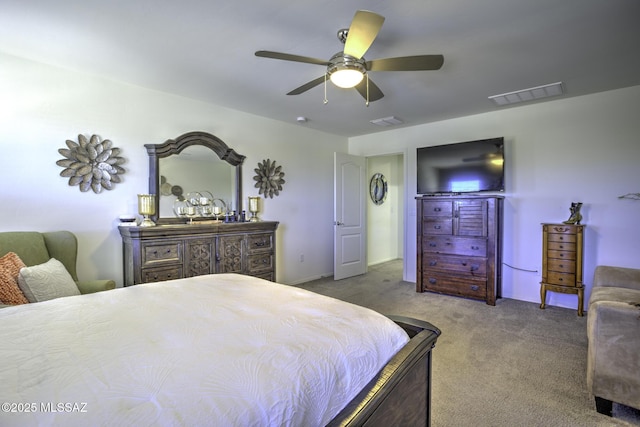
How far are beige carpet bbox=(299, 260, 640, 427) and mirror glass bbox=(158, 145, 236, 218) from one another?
6.95ft

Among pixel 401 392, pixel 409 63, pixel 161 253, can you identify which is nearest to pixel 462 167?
pixel 409 63

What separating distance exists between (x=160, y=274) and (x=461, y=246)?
3.58 m

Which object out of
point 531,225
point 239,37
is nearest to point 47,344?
point 239,37

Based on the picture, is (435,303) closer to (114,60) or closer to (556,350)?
(556,350)

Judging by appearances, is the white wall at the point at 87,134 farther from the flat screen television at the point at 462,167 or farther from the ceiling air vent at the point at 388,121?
the flat screen television at the point at 462,167

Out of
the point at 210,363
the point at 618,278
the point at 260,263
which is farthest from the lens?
the point at 260,263

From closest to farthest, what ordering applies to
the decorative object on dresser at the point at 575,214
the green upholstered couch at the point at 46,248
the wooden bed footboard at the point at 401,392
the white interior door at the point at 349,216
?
1. the wooden bed footboard at the point at 401,392
2. the green upholstered couch at the point at 46,248
3. the decorative object on dresser at the point at 575,214
4. the white interior door at the point at 349,216

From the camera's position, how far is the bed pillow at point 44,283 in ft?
5.91

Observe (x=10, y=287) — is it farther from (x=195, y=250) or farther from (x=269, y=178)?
(x=269, y=178)

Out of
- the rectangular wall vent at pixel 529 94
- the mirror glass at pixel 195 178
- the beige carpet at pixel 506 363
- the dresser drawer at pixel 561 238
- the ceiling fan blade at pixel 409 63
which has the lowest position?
the beige carpet at pixel 506 363

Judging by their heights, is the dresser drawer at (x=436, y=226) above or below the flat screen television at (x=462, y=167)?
below

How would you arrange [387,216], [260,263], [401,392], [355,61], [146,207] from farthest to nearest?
[387,216], [260,263], [146,207], [355,61], [401,392]

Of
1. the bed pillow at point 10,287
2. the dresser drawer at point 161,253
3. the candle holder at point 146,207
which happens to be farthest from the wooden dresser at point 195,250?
the bed pillow at point 10,287

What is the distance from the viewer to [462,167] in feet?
13.8
